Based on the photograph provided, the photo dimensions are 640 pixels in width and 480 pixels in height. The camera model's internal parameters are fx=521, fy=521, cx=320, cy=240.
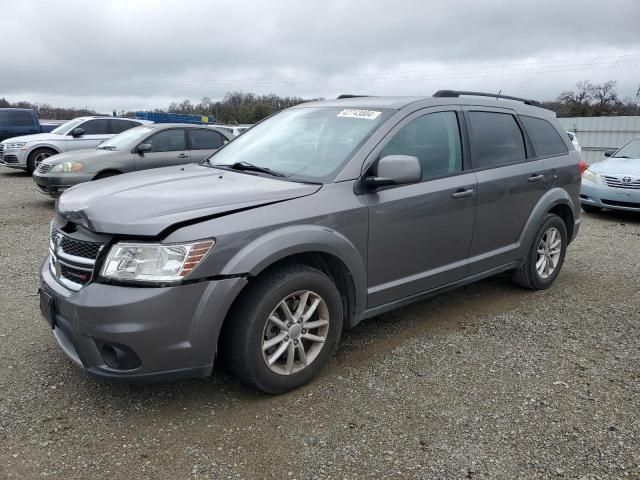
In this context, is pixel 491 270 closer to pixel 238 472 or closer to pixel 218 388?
pixel 218 388

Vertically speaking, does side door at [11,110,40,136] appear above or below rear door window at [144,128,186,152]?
above

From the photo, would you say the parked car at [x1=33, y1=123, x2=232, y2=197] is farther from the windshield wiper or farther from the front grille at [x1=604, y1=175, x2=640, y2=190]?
the front grille at [x1=604, y1=175, x2=640, y2=190]

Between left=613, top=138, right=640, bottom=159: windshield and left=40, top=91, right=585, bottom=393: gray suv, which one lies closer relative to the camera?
left=40, top=91, right=585, bottom=393: gray suv

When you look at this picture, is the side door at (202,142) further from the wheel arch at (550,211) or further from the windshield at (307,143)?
the wheel arch at (550,211)

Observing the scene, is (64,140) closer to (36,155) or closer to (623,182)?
(36,155)

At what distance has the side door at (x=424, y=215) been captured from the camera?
344cm

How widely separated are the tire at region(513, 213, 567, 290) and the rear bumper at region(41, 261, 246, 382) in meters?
3.13

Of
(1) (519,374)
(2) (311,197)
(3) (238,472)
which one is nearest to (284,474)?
(3) (238,472)

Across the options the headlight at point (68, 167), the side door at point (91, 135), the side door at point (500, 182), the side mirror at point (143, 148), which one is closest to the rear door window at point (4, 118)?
the side door at point (91, 135)

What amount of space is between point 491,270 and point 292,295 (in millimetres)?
2123

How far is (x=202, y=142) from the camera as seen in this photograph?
9891 millimetres

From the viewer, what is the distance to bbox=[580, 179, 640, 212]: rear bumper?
8.64 metres

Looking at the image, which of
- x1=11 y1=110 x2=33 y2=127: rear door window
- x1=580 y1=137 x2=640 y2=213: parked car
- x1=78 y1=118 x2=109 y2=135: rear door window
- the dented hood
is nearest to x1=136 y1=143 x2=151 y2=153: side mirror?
x1=78 y1=118 x2=109 y2=135: rear door window

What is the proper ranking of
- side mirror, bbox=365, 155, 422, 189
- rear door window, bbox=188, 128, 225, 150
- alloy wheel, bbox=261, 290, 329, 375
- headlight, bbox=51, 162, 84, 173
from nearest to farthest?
1. alloy wheel, bbox=261, 290, 329, 375
2. side mirror, bbox=365, 155, 422, 189
3. headlight, bbox=51, 162, 84, 173
4. rear door window, bbox=188, 128, 225, 150
